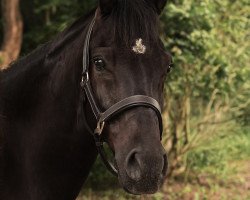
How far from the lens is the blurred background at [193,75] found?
518cm

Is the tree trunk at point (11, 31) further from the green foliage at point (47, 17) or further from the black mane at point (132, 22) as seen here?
the black mane at point (132, 22)

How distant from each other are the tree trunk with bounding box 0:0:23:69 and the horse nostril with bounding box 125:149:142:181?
315cm

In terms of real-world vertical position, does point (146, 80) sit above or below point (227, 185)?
above

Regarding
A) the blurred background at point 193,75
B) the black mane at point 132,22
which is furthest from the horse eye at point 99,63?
the blurred background at point 193,75

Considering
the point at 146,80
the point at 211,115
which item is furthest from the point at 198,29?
the point at 146,80

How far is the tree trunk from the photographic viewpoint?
15.8 ft

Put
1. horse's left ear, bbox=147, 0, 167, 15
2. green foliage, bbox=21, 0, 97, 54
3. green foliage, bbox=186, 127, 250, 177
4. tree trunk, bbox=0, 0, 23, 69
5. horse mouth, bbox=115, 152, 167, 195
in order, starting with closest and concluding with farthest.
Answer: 1. horse mouth, bbox=115, 152, 167, 195
2. horse's left ear, bbox=147, 0, 167, 15
3. tree trunk, bbox=0, 0, 23, 69
4. green foliage, bbox=21, 0, 97, 54
5. green foliage, bbox=186, 127, 250, 177

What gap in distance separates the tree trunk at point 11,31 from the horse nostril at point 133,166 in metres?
3.15

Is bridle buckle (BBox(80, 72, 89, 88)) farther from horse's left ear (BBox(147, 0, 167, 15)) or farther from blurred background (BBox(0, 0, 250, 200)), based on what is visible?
blurred background (BBox(0, 0, 250, 200))

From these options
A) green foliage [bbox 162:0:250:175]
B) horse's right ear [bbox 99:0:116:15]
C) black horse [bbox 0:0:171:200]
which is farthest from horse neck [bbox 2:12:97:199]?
green foliage [bbox 162:0:250:175]

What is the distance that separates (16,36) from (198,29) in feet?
7.12

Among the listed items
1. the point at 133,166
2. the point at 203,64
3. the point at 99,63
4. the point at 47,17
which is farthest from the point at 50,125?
the point at 47,17

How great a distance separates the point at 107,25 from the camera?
2141mm

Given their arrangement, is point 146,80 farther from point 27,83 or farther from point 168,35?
point 168,35
